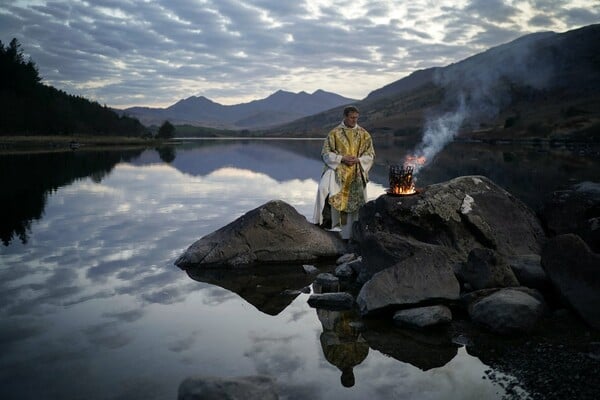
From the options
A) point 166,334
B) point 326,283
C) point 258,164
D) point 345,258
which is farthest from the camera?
point 258,164

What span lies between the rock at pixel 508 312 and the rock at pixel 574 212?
10.8ft

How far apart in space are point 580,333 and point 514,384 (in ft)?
6.55

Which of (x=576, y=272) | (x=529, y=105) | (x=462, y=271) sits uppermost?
(x=529, y=105)

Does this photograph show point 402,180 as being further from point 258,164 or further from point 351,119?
point 258,164

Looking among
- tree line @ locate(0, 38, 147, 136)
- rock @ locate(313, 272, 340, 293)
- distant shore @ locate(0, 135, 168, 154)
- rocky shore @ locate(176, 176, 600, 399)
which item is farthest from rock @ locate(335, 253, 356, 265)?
tree line @ locate(0, 38, 147, 136)

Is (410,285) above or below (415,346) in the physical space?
above

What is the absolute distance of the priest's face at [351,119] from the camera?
13.2 meters

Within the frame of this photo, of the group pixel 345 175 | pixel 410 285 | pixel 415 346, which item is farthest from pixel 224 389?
pixel 345 175

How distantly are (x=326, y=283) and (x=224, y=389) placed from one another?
→ 4.97m

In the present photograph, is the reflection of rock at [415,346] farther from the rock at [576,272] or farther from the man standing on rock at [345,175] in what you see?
the man standing on rock at [345,175]

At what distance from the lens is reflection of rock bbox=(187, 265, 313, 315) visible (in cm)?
855

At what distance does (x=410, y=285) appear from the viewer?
7.81 metres

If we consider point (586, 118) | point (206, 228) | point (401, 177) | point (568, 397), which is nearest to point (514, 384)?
point (568, 397)

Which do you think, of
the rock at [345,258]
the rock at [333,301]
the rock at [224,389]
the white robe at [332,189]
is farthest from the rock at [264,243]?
the rock at [224,389]
